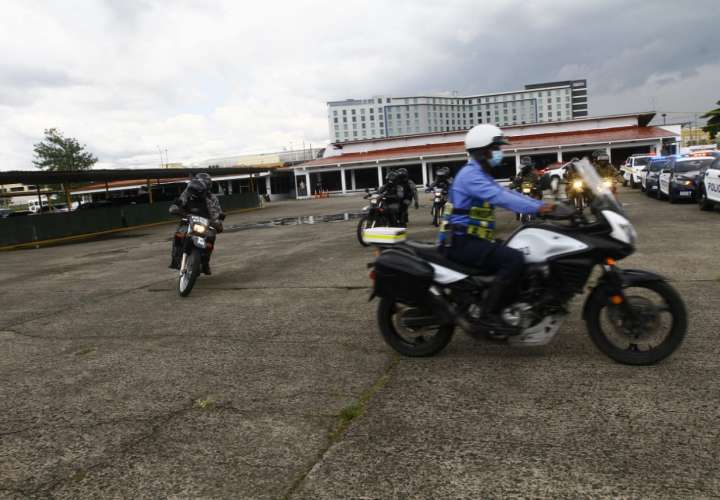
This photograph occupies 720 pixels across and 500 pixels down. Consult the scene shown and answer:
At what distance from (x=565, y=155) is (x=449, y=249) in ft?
151

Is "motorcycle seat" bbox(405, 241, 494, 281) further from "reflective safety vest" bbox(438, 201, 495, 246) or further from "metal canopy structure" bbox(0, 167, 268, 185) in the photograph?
"metal canopy structure" bbox(0, 167, 268, 185)

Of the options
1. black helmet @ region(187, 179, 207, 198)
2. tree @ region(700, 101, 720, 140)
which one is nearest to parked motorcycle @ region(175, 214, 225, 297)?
black helmet @ region(187, 179, 207, 198)

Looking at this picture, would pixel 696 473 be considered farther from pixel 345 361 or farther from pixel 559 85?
pixel 559 85

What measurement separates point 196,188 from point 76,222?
55.3ft

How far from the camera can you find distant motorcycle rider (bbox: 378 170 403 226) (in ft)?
38.7

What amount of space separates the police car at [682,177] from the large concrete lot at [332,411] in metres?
11.8

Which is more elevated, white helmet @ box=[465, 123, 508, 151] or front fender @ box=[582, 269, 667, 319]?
white helmet @ box=[465, 123, 508, 151]

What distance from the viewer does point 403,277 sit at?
13.9 ft

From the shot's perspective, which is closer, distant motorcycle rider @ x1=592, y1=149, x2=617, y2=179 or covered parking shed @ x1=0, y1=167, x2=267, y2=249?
distant motorcycle rider @ x1=592, y1=149, x2=617, y2=179

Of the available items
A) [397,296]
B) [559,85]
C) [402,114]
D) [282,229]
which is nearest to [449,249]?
[397,296]

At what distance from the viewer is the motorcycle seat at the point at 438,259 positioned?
418cm

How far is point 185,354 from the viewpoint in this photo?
5.07m

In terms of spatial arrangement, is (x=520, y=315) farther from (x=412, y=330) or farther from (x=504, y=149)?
(x=504, y=149)

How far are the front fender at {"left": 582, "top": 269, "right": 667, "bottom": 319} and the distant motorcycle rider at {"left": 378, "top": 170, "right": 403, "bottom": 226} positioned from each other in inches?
312
